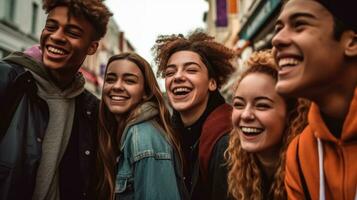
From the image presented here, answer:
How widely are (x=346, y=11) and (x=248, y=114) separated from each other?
84 cm

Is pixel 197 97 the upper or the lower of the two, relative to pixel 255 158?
upper

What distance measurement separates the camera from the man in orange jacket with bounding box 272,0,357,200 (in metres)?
1.41

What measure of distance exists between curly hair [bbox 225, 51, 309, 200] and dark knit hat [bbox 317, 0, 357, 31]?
645mm

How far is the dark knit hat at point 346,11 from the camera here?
4.63 feet

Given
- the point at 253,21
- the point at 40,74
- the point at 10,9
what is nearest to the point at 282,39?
the point at 40,74

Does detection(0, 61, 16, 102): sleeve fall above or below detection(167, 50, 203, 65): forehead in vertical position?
below

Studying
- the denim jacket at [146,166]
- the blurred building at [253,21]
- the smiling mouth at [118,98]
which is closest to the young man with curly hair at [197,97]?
Result: the denim jacket at [146,166]

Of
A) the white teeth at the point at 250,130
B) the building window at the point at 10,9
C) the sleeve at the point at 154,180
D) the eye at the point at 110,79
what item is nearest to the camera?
the white teeth at the point at 250,130

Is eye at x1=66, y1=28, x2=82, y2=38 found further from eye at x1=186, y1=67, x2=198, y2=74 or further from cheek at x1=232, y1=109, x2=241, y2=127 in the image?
cheek at x1=232, y1=109, x2=241, y2=127

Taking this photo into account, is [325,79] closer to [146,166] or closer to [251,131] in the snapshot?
[251,131]

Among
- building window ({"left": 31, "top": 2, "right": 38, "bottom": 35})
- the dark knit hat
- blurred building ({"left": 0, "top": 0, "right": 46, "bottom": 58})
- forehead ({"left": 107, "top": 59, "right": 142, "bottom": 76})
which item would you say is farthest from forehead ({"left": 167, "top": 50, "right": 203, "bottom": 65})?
building window ({"left": 31, "top": 2, "right": 38, "bottom": 35})

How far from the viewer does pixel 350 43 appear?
56.3 inches

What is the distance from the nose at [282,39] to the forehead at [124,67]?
149 centimetres

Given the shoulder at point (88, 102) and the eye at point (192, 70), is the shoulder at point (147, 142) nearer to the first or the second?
the shoulder at point (88, 102)
